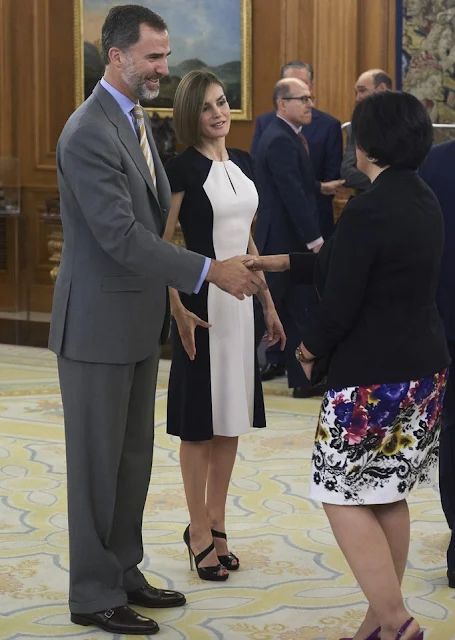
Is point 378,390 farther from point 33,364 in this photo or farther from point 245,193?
point 33,364

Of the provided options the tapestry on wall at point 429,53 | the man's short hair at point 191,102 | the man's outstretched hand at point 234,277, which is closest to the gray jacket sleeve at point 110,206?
the man's outstretched hand at point 234,277

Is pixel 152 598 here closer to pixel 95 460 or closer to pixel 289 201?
pixel 95 460

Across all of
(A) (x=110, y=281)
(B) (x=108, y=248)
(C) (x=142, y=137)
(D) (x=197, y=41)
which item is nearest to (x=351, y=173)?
(D) (x=197, y=41)

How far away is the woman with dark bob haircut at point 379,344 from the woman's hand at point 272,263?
374 mm

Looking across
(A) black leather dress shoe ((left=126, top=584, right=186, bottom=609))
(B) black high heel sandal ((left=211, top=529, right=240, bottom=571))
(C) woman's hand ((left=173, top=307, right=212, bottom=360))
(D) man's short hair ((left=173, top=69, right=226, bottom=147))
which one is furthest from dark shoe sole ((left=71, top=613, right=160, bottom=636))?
(D) man's short hair ((left=173, top=69, right=226, bottom=147))

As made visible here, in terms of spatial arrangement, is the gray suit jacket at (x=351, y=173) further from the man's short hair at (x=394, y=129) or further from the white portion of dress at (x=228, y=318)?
the man's short hair at (x=394, y=129)

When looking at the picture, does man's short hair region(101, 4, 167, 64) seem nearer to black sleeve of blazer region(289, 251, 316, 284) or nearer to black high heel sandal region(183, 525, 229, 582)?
black sleeve of blazer region(289, 251, 316, 284)

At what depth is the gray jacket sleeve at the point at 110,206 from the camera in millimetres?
3506

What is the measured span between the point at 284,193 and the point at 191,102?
3.04m

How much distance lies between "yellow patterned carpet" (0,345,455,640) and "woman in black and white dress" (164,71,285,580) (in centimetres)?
26

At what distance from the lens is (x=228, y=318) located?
14.1 feet

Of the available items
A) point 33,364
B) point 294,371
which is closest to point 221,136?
point 294,371

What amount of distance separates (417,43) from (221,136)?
5.26 metres

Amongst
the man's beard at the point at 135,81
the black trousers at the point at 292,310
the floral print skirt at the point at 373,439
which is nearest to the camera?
the floral print skirt at the point at 373,439
